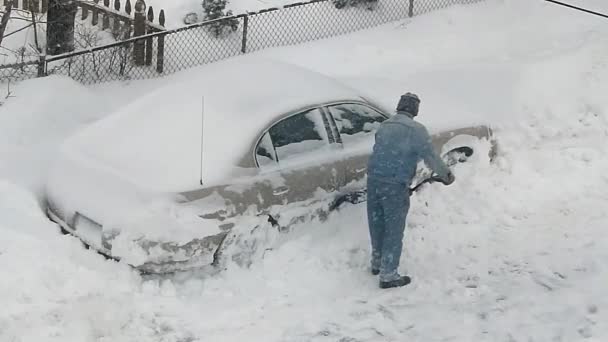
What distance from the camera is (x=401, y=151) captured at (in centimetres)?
642

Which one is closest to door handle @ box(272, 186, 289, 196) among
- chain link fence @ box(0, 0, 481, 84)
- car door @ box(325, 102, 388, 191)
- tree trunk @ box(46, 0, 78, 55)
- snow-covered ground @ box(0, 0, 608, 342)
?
snow-covered ground @ box(0, 0, 608, 342)

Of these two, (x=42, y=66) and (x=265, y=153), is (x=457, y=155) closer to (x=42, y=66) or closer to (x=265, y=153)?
(x=265, y=153)

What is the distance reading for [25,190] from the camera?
7.11m

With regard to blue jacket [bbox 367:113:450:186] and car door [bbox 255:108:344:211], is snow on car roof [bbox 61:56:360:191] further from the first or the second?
blue jacket [bbox 367:113:450:186]

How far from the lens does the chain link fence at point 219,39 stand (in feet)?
35.2

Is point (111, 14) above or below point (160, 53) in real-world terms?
above

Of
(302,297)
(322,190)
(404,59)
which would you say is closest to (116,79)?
(404,59)

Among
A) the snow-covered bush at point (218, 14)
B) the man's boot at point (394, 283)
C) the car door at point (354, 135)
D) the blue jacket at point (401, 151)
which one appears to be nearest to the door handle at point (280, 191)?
the car door at point (354, 135)

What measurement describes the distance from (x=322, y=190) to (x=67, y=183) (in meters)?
2.17

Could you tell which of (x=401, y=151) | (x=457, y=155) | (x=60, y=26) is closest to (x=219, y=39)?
(x=60, y=26)

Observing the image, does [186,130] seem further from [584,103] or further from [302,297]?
[584,103]

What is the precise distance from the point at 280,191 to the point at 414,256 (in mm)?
1395

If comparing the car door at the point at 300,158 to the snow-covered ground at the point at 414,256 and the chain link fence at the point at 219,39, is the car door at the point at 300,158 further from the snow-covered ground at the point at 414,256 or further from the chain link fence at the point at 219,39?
the chain link fence at the point at 219,39

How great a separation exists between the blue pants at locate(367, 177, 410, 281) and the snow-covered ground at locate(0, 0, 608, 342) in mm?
245
